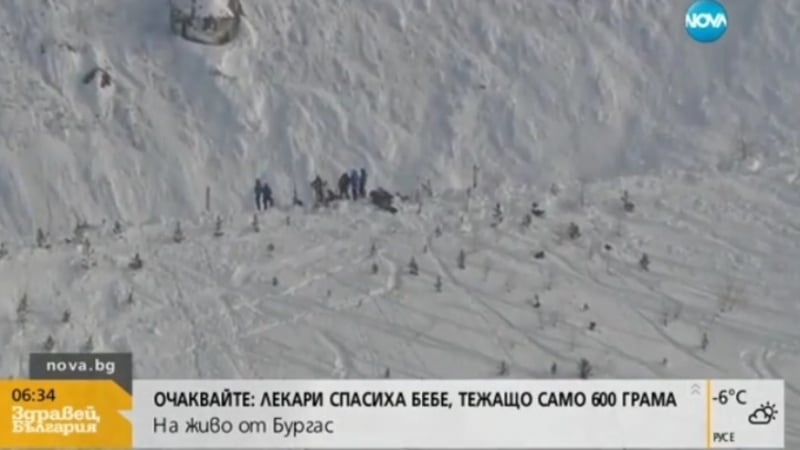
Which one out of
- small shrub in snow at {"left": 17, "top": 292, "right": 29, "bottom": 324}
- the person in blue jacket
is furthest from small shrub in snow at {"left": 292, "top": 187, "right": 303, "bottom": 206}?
small shrub in snow at {"left": 17, "top": 292, "right": 29, "bottom": 324}

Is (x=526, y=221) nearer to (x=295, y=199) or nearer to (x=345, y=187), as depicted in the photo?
(x=345, y=187)

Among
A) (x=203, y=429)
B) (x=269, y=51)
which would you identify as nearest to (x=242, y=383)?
(x=203, y=429)

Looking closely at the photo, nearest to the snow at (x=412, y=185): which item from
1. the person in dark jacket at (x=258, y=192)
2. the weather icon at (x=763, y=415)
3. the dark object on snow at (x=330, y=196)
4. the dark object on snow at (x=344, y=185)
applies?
the person in dark jacket at (x=258, y=192)

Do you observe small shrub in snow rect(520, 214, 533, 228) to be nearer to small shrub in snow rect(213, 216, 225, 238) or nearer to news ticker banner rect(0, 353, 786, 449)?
small shrub in snow rect(213, 216, 225, 238)

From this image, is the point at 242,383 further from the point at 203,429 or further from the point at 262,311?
the point at 262,311

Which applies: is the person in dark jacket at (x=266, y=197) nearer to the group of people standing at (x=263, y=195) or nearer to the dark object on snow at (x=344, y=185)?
the group of people standing at (x=263, y=195)

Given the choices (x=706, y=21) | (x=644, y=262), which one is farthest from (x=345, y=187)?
(x=644, y=262)

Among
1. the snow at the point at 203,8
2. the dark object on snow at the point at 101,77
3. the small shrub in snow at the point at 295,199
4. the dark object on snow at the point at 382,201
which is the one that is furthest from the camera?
the snow at the point at 203,8

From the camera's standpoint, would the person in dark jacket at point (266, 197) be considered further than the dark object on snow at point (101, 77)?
No
